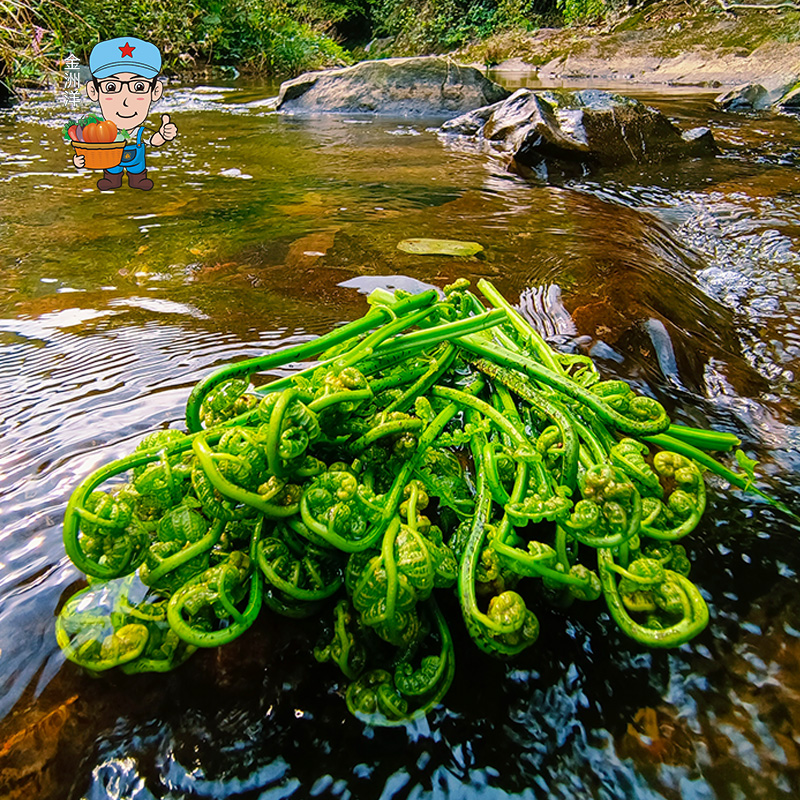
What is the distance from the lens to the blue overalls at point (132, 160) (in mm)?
5652

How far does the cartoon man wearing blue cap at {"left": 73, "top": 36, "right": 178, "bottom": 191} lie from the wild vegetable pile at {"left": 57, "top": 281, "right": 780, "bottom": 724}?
4216 mm

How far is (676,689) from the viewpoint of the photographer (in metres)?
1.22

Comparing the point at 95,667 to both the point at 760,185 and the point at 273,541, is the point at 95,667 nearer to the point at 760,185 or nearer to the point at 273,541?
Answer: the point at 273,541

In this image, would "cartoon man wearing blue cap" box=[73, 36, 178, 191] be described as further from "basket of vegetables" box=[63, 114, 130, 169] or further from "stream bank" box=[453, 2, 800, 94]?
"stream bank" box=[453, 2, 800, 94]

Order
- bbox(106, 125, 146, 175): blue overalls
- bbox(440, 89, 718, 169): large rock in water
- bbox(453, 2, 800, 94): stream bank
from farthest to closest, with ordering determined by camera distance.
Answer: bbox(453, 2, 800, 94): stream bank < bbox(440, 89, 718, 169): large rock in water < bbox(106, 125, 146, 175): blue overalls

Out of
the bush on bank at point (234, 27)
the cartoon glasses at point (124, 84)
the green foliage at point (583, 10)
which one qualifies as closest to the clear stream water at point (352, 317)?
the cartoon glasses at point (124, 84)

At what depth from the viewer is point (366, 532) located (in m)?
1.14

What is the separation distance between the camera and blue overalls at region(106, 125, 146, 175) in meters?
5.65

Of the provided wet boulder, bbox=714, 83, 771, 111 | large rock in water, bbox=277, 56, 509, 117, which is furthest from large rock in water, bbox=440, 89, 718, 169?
wet boulder, bbox=714, 83, 771, 111

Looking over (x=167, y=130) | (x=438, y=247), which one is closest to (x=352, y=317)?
(x=438, y=247)

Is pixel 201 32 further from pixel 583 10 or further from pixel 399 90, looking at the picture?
pixel 583 10

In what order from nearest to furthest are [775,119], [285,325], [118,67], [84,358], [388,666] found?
[388,666] < [84,358] < [285,325] < [118,67] < [775,119]

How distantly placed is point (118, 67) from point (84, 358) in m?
3.16

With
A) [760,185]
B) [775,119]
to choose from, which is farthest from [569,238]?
[775,119]
